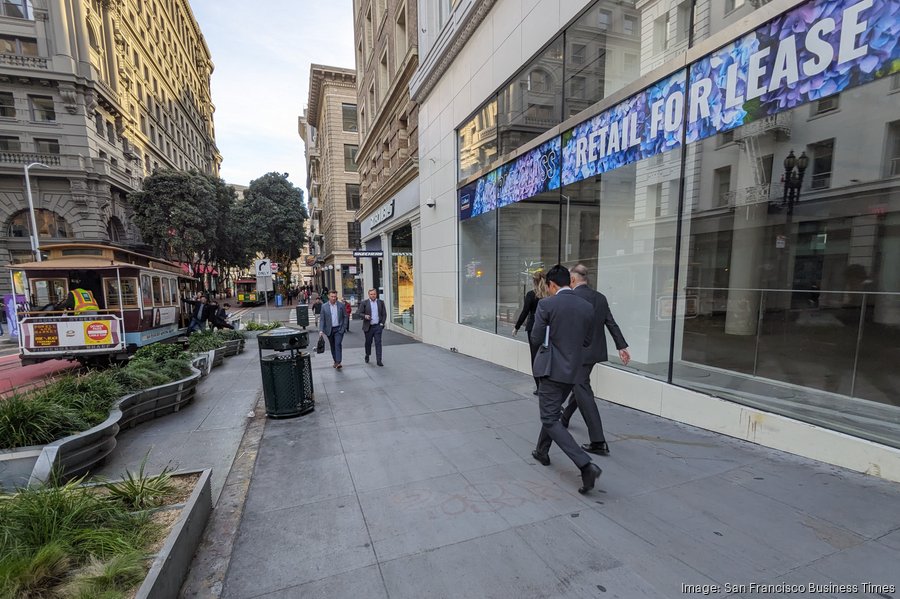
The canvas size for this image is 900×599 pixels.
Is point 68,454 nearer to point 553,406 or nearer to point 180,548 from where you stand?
point 180,548

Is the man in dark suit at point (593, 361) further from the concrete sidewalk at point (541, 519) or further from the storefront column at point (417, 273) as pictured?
the storefront column at point (417, 273)

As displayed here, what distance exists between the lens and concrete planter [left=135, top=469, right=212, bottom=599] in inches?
77.9

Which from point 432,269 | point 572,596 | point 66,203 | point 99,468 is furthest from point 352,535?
point 66,203

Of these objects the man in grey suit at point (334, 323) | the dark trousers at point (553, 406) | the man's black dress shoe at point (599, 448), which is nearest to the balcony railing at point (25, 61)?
the man in grey suit at point (334, 323)

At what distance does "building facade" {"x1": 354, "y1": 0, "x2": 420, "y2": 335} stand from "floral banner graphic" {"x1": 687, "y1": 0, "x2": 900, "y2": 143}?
10.1m

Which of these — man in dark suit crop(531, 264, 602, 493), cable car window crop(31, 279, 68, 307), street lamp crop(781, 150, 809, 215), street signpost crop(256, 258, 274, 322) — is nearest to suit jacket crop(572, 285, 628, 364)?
man in dark suit crop(531, 264, 602, 493)

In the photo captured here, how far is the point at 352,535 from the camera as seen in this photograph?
279 cm

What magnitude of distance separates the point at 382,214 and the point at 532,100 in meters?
11.3

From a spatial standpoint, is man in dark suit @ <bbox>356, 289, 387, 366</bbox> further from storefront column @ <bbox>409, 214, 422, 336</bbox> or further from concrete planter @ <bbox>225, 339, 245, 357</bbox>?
storefront column @ <bbox>409, 214, 422, 336</bbox>

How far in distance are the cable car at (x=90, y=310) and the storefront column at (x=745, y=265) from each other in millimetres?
13487

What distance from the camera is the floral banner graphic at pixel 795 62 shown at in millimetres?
3342

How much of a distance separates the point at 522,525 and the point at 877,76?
16.1 ft

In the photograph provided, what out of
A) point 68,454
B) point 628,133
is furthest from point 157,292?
point 628,133

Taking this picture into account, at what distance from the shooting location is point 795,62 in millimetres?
3811
